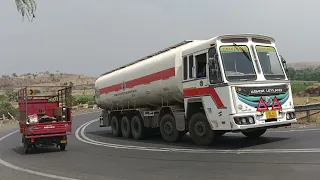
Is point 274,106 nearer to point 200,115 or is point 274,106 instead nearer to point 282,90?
point 282,90

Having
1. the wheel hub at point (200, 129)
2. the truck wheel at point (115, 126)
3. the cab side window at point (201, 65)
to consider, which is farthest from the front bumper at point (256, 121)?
the truck wheel at point (115, 126)

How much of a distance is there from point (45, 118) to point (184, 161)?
23.1 ft

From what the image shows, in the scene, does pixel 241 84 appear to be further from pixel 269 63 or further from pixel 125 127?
pixel 125 127

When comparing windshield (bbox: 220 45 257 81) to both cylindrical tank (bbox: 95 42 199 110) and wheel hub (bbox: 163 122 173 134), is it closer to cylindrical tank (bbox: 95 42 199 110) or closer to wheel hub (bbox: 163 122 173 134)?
cylindrical tank (bbox: 95 42 199 110)

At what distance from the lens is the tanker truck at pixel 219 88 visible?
39.0 feet

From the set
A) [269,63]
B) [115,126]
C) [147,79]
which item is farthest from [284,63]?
[115,126]

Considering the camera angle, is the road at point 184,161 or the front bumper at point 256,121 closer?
the road at point 184,161

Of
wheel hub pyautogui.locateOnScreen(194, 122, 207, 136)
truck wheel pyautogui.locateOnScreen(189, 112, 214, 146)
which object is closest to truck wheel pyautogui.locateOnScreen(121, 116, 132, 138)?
truck wheel pyautogui.locateOnScreen(189, 112, 214, 146)

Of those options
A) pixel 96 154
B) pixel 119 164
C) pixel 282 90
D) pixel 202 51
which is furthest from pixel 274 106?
pixel 96 154

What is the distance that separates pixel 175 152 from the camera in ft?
Answer: 41.2

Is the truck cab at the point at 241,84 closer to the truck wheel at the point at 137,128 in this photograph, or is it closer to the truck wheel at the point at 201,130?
the truck wheel at the point at 201,130

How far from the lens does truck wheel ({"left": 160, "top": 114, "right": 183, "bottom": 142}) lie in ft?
49.4

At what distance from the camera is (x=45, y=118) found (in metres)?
15.5

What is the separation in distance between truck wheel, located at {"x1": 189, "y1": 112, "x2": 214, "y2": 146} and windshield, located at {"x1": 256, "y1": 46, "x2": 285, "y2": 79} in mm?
2390
